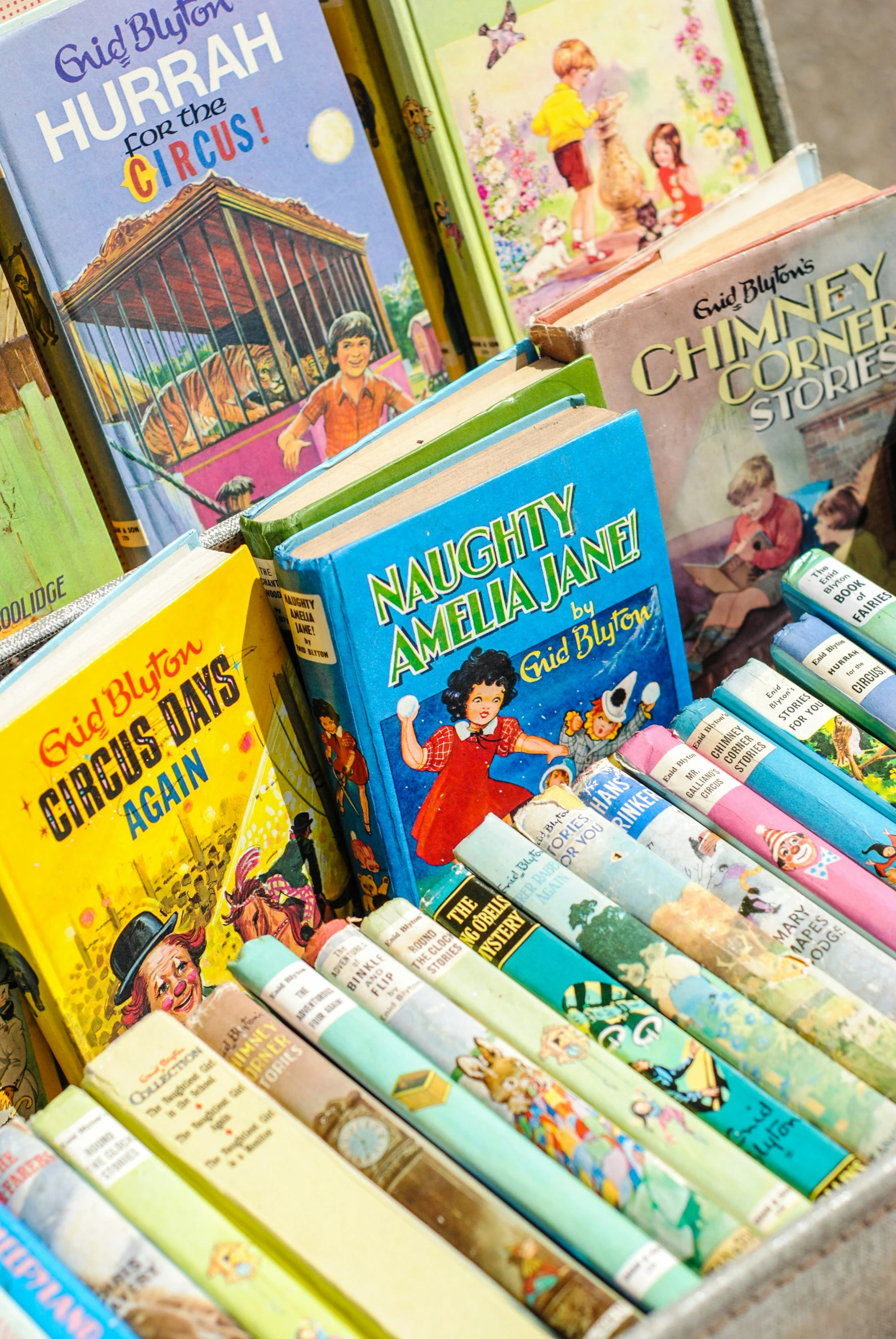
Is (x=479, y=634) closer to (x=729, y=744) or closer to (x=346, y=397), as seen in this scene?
(x=729, y=744)

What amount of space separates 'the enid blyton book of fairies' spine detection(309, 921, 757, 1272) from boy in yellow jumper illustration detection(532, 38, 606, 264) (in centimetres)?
81

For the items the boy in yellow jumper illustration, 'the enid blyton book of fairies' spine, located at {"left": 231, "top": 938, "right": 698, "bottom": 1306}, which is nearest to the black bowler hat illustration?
'the enid blyton book of fairies' spine, located at {"left": 231, "top": 938, "right": 698, "bottom": 1306}

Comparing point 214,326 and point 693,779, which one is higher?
point 214,326

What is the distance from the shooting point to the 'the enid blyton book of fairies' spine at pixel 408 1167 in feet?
1.93

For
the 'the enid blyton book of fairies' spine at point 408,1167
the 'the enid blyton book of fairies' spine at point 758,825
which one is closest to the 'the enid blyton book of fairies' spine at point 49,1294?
the 'the enid blyton book of fairies' spine at point 408,1167

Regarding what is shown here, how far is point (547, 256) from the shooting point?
3.93ft

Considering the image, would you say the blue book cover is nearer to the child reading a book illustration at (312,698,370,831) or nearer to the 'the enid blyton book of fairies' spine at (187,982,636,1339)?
the child reading a book illustration at (312,698,370,831)

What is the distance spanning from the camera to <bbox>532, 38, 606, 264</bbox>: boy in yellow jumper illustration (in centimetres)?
115

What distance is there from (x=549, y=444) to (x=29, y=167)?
46cm

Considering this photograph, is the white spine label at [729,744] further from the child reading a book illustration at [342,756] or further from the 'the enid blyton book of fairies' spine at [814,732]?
the child reading a book illustration at [342,756]

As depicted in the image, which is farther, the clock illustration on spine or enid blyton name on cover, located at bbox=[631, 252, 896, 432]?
enid blyton name on cover, located at bbox=[631, 252, 896, 432]

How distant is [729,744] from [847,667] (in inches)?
4.5

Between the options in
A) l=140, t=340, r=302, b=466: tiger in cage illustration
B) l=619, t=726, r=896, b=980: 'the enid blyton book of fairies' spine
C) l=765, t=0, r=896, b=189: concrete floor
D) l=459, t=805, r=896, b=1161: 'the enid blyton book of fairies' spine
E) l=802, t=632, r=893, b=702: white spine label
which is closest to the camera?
l=459, t=805, r=896, b=1161: 'the enid blyton book of fairies' spine

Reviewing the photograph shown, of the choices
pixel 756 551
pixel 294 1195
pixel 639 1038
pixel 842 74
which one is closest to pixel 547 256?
pixel 756 551
